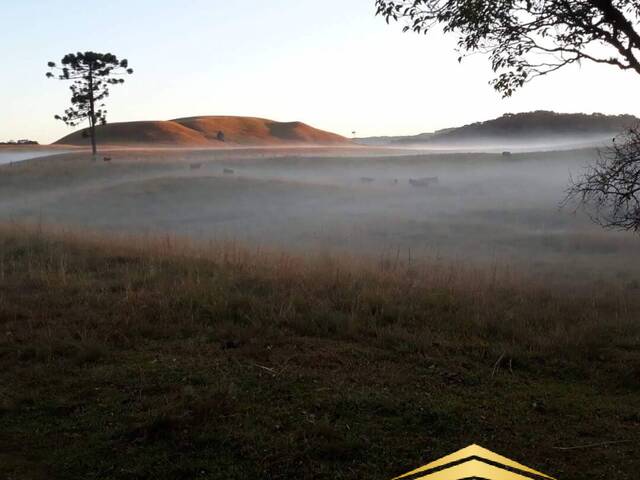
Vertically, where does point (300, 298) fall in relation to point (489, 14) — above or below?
below

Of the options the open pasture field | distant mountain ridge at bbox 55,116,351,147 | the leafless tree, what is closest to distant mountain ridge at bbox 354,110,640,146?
distant mountain ridge at bbox 55,116,351,147

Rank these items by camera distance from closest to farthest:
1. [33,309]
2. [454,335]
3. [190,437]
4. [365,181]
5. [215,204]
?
[190,437] < [454,335] < [33,309] < [215,204] < [365,181]

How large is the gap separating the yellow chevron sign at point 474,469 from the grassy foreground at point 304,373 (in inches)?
7.0

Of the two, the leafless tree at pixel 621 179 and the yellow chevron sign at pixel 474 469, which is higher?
the leafless tree at pixel 621 179

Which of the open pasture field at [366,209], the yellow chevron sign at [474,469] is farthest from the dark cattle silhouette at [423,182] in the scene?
the yellow chevron sign at [474,469]

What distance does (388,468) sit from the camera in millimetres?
4129

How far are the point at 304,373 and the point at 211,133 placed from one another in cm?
13506

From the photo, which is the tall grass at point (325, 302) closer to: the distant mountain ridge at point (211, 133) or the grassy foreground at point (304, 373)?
the grassy foreground at point (304, 373)

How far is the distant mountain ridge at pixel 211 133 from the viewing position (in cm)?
11699

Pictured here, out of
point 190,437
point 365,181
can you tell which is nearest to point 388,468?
point 190,437

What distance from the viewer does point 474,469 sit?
3748mm

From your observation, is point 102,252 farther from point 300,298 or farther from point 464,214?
point 464,214

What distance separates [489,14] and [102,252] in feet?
29.6

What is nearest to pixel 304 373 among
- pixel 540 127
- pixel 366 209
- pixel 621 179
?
pixel 621 179
